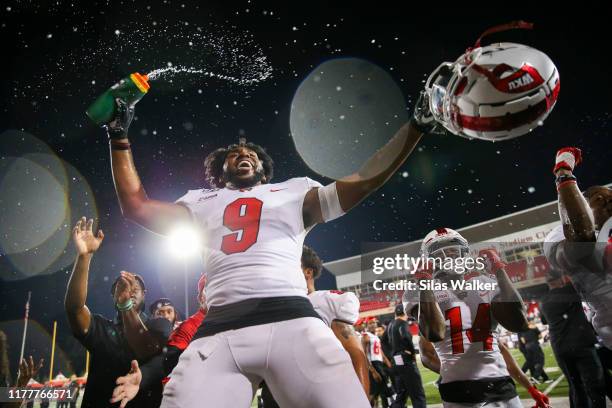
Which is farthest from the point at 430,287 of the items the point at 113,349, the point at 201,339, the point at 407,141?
the point at 113,349

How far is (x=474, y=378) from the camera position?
3.03 m

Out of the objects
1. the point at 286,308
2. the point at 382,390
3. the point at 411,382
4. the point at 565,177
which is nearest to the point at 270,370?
the point at 286,308

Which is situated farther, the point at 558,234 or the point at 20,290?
the point at 20,290

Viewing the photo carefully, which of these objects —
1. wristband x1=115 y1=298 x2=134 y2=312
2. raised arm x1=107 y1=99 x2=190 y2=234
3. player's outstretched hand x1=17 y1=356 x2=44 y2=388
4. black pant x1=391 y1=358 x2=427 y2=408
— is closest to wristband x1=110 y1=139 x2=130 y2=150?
raised arm x1=107 y1=99 x2=190 y2=234

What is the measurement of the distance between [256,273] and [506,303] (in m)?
2.21

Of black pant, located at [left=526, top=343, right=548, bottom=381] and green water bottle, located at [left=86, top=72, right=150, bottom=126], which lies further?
black pant, located at [left=526, top=343, right=548, bottom=381]

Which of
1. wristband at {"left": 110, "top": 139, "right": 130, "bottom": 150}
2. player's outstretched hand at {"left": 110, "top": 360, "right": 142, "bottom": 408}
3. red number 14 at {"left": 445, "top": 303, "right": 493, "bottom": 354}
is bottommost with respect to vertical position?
player's outstretched hand at {"left": 110, "top": 360, "right": 142, "bottom": 408}

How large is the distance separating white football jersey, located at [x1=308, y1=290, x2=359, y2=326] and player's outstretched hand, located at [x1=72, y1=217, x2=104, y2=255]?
6.60 feet

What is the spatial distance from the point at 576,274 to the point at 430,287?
4.93 feet

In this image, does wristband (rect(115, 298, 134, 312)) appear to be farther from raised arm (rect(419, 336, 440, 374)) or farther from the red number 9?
raised arm (rect(419, 336, 440, 374))

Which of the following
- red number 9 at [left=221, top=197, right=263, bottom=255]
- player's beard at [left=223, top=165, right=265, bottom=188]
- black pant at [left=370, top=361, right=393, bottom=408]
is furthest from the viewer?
black pant at [left=370, top=361, right=393, bottom=408]

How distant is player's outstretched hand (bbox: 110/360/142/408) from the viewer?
3.29 m

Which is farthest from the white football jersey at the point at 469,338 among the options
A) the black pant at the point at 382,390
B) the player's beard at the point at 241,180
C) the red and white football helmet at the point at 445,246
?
the black pant at the point at 382,390

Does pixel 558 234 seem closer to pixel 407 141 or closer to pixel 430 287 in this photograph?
pixel 430 287
